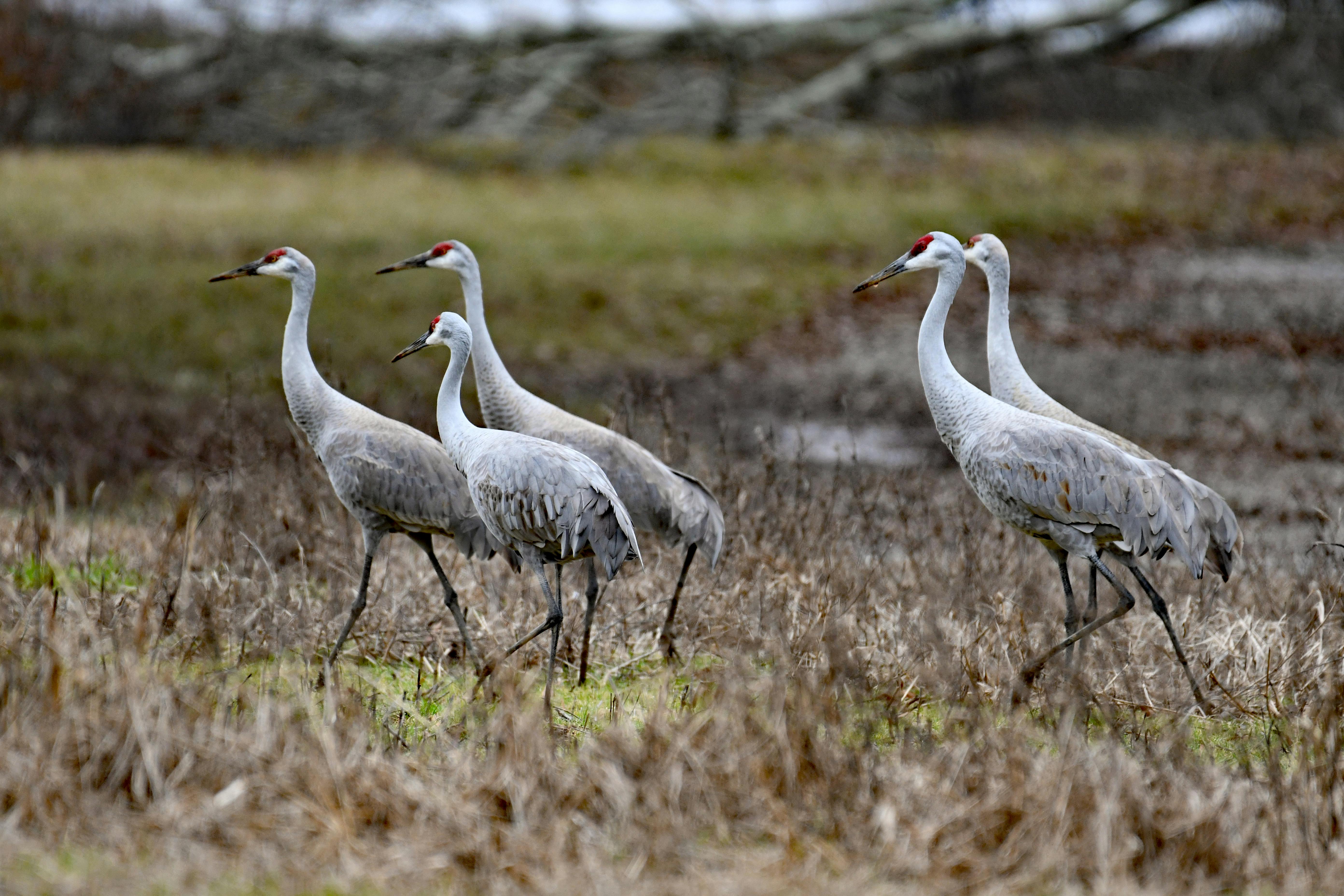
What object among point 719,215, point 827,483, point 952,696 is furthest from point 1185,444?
point 719,215

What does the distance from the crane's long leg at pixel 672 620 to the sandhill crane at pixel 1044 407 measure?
1.36 m

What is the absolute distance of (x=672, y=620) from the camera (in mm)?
5176

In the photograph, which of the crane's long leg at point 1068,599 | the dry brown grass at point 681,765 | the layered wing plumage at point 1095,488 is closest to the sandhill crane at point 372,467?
the dry brown grass at point 681,765

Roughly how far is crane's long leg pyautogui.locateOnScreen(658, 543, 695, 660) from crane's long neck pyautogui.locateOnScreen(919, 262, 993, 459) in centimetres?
106

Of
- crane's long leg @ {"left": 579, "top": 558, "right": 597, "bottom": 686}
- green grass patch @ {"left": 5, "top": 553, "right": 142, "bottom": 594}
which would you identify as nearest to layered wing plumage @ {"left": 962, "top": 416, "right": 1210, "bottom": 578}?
crane's long leg @ {"left": 579, "top": 558, "right": 597, "bottom": 686}

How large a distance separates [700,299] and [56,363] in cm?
586

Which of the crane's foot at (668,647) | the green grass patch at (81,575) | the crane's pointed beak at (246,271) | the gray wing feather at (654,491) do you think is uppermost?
the crane's pointed beak at (246,271)

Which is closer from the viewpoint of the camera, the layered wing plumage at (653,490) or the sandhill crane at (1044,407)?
the sandhill crane at (1044,407)

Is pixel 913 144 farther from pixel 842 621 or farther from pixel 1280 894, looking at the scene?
pixel 1280 894

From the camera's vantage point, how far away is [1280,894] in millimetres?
3170

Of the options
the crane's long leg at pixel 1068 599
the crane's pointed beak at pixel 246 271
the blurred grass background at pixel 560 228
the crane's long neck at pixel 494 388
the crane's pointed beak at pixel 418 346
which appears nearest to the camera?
the crane's pointed beak at pixel 418 346

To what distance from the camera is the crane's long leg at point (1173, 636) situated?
14.8 feet

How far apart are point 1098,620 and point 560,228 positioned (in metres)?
10.7

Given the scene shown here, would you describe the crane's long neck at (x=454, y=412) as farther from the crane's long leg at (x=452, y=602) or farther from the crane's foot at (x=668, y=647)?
the crane's foot at (x=668, y=647)
